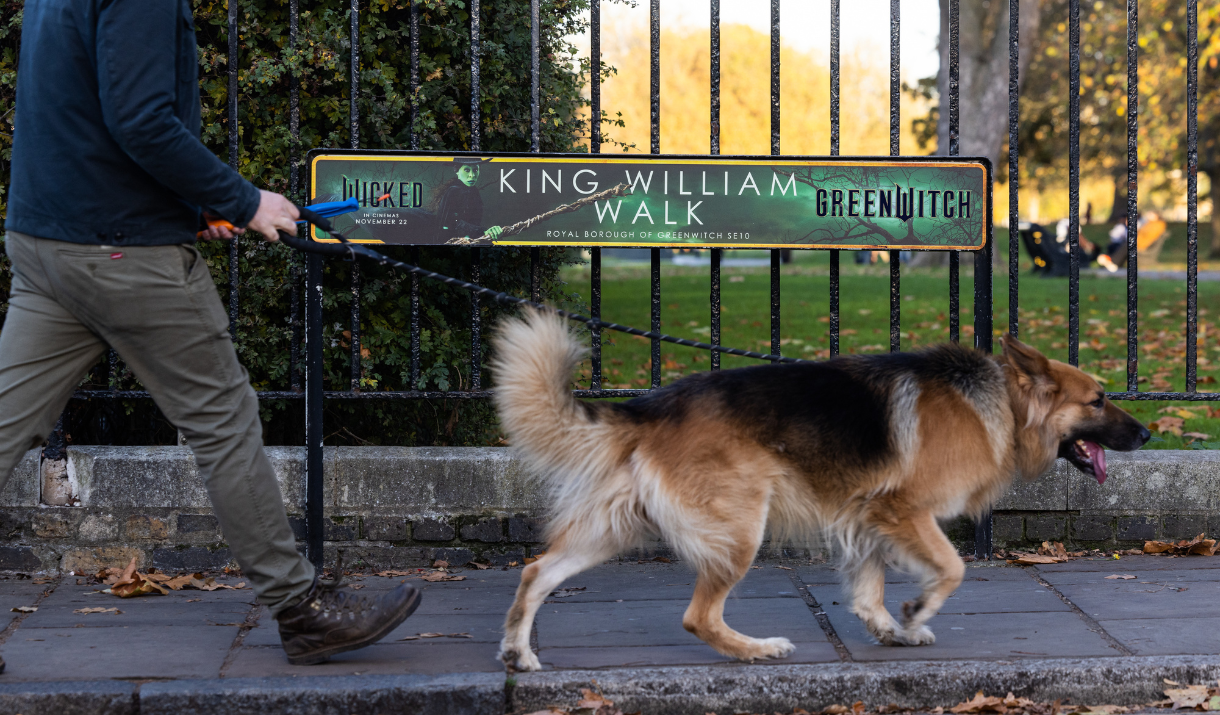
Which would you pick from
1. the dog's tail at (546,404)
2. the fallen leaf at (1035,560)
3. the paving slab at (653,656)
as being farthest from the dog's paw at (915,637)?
the fallen leaf at (1035,560)

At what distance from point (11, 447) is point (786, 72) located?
32.1 meters

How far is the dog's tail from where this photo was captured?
3.55 meters

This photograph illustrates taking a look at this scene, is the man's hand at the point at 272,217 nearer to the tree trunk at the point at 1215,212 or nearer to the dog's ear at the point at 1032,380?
the dog's ear at the point at 1032,380

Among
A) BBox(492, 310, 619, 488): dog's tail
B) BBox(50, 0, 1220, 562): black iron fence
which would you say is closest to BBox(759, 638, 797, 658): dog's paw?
BBox(492, 310, 619, 488): dog's tail

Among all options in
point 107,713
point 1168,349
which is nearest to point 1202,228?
point 1168,349

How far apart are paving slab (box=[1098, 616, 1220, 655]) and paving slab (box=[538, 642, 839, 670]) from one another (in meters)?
1.03

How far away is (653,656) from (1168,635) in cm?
181

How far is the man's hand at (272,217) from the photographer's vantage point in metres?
3.39

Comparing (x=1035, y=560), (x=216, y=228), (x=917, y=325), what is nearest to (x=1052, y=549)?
(x=1035, y=560)

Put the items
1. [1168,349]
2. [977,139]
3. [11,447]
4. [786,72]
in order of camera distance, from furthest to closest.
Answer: [786,72], [977,139], [1168,349], [11,447]

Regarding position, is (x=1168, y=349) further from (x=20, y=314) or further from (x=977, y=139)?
(x=977, y=139)

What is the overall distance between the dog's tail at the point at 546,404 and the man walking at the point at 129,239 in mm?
788

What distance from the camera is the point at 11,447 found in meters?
3.35

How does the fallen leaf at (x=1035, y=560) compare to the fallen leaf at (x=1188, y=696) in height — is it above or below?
above
